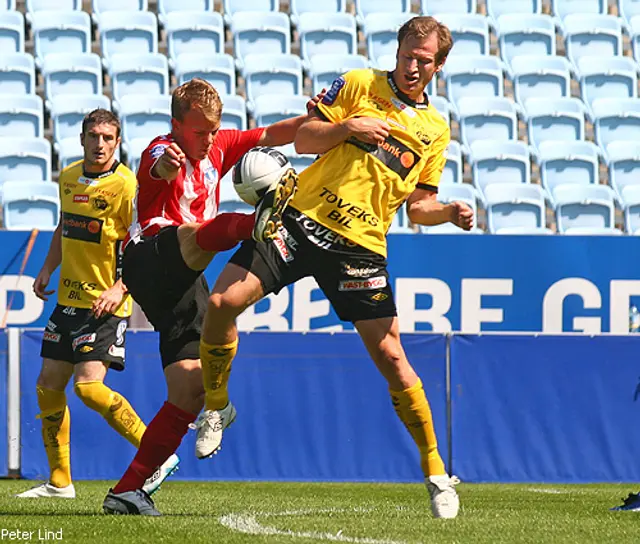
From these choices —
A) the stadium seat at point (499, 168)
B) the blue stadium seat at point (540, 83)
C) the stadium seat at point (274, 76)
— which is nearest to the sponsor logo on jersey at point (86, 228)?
the stadium seat at point (499, 168)

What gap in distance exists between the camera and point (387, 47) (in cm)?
1505

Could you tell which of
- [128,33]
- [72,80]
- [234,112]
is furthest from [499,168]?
[72,80]

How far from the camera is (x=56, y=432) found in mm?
7027

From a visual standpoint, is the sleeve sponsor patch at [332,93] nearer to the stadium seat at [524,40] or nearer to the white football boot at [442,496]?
the white football boot at [442,496]

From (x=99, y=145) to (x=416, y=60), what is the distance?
2.41m

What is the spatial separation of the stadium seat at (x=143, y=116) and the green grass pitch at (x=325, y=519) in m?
6.00

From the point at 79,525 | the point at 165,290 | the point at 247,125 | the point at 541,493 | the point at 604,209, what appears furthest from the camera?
the point at 247,125

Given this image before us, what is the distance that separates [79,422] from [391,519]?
4440mm

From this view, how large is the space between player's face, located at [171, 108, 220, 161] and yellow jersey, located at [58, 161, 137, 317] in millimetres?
1667

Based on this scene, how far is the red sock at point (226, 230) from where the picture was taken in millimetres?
5008

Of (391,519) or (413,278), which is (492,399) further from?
(391,519)

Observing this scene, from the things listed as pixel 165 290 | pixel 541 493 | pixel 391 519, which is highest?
pixel 165 290

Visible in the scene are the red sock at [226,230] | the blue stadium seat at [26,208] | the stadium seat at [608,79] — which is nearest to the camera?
the red sock at [226,230]

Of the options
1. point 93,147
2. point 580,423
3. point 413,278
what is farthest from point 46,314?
point 580,423
